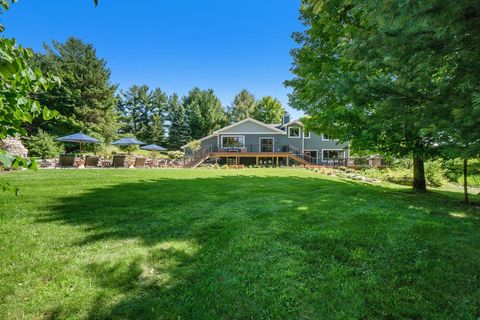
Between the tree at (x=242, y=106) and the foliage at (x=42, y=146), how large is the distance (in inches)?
1285

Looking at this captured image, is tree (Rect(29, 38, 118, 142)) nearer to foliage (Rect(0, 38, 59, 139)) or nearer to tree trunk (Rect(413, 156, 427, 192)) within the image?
foliage (Rect(0, 38, 59, 139))

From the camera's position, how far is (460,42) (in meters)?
2.48

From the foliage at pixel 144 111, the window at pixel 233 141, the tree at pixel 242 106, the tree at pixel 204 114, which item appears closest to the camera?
the window at pixel 233 141

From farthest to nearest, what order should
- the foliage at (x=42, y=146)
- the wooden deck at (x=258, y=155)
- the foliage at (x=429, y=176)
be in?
the wooden deck at (x=258, y=155) → the foliage at (x=42, y=146) → the foliage at (x=429, y=176)

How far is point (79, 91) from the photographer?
98.0ft

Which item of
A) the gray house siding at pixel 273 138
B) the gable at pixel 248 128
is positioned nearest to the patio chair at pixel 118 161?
the gray house siding at pixel 273 138

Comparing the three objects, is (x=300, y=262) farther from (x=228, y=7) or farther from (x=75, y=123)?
(x=75, y=123)

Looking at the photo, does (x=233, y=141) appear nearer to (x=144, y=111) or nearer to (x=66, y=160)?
(x=66, y=160)

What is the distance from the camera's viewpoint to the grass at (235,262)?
221 centimetres

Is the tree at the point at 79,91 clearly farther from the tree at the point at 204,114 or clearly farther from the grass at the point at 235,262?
the grass at the point at 235,262

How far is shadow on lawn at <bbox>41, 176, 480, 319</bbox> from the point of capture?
224cm

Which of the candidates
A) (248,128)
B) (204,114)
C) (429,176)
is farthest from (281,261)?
(204,114)

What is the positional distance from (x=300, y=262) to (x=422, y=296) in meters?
1.22

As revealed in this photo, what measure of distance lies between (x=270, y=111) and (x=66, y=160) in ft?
122
